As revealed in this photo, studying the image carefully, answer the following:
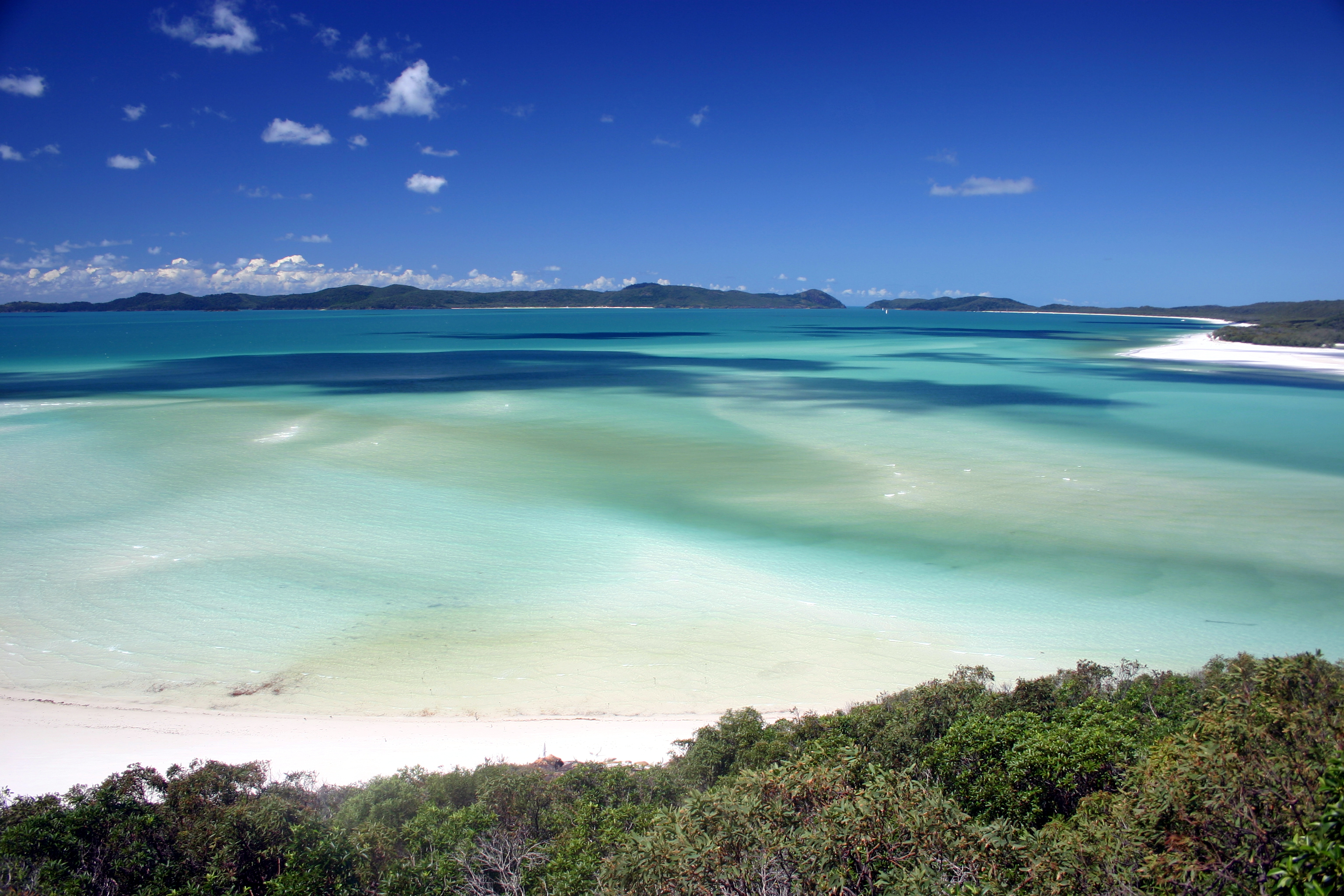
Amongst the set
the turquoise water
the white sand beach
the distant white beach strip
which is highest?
the distant white beach strip

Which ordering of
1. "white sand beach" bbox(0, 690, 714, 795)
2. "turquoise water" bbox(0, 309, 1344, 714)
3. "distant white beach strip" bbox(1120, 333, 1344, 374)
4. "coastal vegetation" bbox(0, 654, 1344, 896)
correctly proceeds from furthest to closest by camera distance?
"distant white beach strip" bbox(1120, 333, 1344, 374), "turquoise water" bbox(0, 309, 1344, 714), "white sand beach" bbox(0, 690, 714, 795), "coastal vegetation" bbox(0, 654, 1344, 896)

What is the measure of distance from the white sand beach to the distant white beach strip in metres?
51.5

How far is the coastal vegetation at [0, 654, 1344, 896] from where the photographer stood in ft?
13.4

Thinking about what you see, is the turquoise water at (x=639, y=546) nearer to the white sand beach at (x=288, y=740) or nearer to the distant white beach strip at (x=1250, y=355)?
the white sand beach at (x=288, y=740)

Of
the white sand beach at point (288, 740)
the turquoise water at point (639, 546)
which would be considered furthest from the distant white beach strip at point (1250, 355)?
the white sand beach at point (288, 740)

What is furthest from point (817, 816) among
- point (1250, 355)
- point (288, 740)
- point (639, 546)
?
point (1250, 355)

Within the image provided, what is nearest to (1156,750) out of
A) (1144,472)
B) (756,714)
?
(756,714)

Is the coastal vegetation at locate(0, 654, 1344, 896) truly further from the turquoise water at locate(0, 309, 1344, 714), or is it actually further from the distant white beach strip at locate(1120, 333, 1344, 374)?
the distant white beach strip at locate(1120, 333, 1344, 374)

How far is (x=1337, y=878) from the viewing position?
3082 mm

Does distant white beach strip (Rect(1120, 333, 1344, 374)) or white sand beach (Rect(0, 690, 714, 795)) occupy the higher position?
distant white beach strip (Rect(1120, 333, 1344, 374))

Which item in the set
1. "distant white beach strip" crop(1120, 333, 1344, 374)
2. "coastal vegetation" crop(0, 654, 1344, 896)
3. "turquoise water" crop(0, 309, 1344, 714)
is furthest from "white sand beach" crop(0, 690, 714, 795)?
"distant white beach strip" crop(1120, 333, 1344, 374)

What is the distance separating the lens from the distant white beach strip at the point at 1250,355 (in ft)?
153

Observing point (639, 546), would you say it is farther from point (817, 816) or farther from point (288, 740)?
point (817, 816)

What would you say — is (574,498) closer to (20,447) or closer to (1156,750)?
(1156,750)
